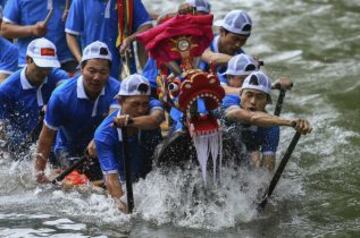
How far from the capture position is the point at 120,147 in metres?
8.13

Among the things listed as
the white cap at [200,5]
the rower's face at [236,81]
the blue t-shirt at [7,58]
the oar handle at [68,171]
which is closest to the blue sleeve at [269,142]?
the rower's face at [236,81]

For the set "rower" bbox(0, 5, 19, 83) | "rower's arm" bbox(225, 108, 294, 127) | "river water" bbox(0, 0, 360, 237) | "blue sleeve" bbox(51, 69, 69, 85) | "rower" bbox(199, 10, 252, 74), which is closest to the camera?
"rower's arm" bbox(225, 108, 294, 127)

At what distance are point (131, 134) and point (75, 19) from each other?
200 centimetres

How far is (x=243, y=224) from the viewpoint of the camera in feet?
25.5

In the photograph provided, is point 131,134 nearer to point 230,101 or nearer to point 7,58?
point 230,101

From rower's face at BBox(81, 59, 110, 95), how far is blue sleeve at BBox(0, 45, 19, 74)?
1860mm

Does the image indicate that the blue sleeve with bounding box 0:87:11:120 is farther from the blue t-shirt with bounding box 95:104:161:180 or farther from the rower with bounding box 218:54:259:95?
the rower with bounding box 218:54:259:95

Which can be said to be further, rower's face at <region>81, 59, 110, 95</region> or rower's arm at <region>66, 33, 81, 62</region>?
rower's arm at <region>66, 33, 81, 62</region>

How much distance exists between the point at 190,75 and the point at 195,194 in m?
1.07

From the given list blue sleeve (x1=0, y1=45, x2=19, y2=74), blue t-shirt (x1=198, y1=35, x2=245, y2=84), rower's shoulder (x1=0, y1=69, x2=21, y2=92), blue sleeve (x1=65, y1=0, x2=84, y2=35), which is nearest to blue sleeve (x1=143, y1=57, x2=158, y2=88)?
blue t-shirt (x1=198, y1=35, x2=245, y2=84)

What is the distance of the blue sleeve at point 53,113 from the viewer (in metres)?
8.45

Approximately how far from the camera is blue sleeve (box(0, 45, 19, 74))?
999 cm

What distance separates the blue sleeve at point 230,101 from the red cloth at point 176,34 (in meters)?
0.43

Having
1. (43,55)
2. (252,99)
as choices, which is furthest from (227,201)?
(43,55)
